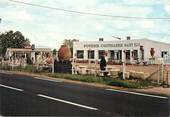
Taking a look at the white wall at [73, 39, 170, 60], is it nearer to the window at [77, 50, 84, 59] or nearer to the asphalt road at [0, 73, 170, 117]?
the window at [77, 50, 84, 59]

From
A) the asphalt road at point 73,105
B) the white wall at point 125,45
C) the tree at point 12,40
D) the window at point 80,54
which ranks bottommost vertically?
the asphalt road at point 73,105

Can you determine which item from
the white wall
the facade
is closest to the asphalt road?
the facade

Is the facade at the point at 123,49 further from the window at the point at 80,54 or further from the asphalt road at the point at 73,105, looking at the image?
the asphalt road at the point at 73,105

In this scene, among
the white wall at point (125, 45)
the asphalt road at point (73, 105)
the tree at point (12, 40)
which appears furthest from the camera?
the tree at point (12, 40)

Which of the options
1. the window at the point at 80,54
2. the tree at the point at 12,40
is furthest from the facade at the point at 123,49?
the tree at the point at 12,40

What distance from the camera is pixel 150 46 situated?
202 feet

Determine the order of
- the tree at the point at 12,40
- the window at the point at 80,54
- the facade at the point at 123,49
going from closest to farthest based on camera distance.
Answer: the facade at the point at 123,49
the window at the point at 80,54
the tree at the point at 12,40

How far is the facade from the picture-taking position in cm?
6084

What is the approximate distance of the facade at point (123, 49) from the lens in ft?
200

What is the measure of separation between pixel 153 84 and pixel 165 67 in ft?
10.5

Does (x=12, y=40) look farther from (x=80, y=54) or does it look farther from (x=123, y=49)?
(x=123, y=49)

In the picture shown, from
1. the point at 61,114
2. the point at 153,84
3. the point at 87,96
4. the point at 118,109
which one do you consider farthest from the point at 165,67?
the point at 61,114

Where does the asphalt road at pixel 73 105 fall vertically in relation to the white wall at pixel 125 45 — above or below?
below

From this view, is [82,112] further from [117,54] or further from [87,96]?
[117,54]
